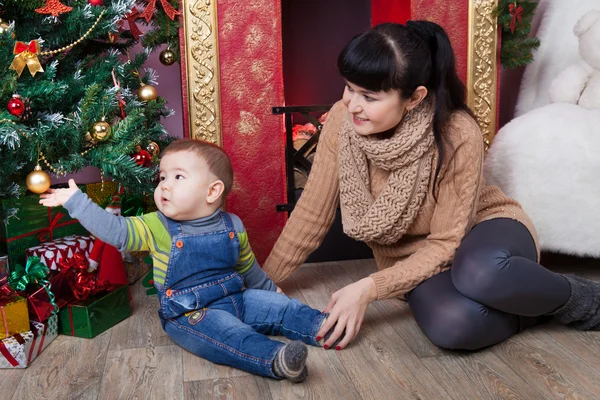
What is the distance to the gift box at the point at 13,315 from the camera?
1399 millimetres

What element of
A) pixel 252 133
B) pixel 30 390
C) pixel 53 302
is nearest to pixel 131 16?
pixel 252 133

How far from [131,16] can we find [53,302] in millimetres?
800

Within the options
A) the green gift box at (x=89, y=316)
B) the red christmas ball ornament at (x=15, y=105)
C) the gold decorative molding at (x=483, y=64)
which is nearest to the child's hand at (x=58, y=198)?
the red christmas ball ornament at (x=15, y=105)

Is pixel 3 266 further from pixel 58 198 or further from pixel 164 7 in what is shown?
pixel 164 7

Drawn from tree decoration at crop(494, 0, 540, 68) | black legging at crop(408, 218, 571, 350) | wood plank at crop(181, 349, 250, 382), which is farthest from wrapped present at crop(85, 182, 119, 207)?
tree decoration at crop(494, 0, 540, 68)

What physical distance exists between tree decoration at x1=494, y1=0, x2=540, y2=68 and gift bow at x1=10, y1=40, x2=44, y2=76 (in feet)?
4.64

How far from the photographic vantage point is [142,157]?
5.40ft

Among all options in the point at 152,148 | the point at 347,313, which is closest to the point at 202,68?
the point at 152,148

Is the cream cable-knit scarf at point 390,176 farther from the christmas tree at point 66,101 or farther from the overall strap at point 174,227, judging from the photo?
the christmas tree at point 66,101

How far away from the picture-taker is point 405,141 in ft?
4.81

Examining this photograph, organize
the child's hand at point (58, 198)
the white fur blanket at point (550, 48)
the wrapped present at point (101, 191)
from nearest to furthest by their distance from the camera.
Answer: the child's hand at point (58, 198) → the wrapped present at point (101, 191) → the white fur blanket at point (550, 48)

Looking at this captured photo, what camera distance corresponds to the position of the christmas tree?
1.43 meters

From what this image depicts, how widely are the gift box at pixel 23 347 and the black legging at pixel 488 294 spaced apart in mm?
880

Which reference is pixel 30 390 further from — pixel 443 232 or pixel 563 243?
pixel 563 243
